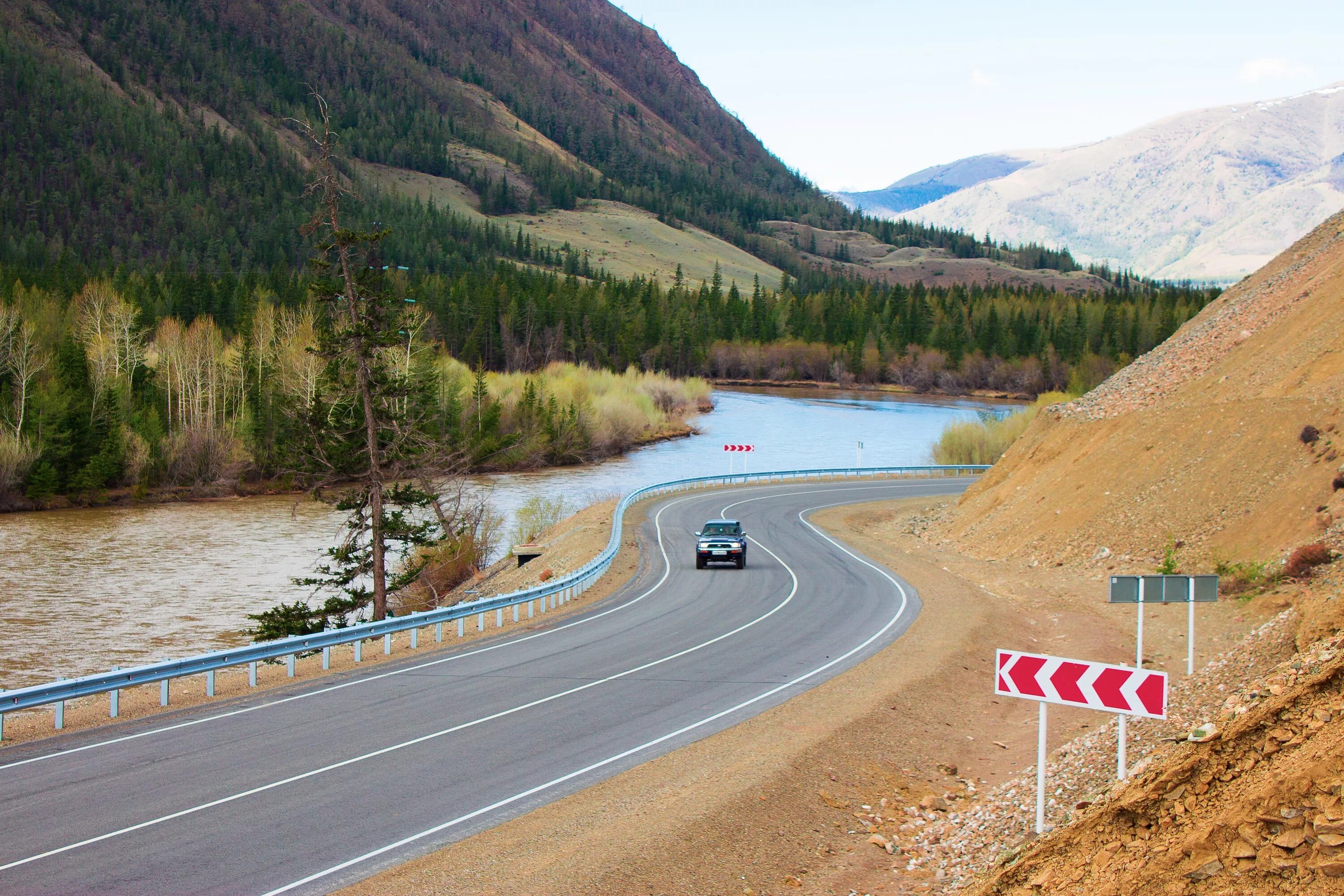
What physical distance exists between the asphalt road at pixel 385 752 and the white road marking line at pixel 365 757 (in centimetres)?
4

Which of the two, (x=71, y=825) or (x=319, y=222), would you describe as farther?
(x=319, y=222)

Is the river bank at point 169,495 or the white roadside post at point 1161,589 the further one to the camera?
the river bank at point 169,495

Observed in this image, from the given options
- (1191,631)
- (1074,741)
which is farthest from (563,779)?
(1191,631)

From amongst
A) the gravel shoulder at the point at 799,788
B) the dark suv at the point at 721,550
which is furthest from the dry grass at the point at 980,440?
the gravel shoulder at the point at 799,788

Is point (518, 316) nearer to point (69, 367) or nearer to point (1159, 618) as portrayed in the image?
point (69, 367)

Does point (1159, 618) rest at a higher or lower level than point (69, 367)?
lower

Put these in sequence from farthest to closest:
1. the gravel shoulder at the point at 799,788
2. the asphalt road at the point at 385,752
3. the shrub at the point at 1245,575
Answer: the shrub at the point at 1245,575, the asphalt road at the point at 385,752, the gravel shoulder at the point at 799,788

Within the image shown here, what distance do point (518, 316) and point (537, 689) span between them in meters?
130

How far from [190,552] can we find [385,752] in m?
36.2

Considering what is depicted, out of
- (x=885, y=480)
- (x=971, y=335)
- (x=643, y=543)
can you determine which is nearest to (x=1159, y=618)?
(x=643, y=543)

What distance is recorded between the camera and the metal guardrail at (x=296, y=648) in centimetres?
1385

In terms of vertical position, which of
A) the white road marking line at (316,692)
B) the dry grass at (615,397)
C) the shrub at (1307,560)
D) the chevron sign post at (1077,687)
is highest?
the dry grass at (615,397)

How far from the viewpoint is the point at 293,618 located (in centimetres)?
2853

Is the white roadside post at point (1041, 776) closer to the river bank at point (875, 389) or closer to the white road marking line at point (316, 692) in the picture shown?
the white road marking line at point (316, 692)
